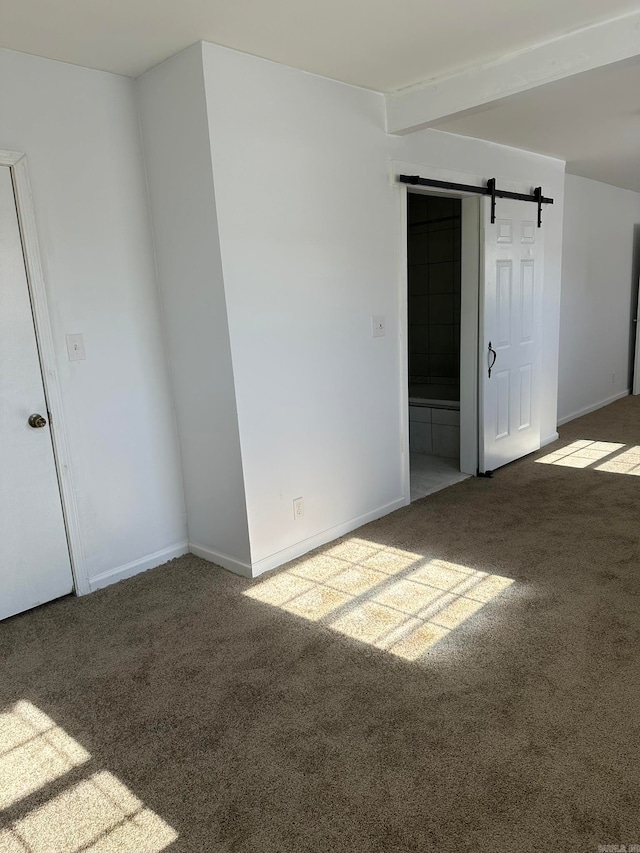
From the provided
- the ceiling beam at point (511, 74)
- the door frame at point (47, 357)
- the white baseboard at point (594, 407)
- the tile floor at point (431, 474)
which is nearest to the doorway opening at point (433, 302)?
the tile floor at point (431, 474)

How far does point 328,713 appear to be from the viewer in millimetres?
1985

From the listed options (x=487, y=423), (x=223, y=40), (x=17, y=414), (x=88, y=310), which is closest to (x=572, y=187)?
(x=487, y=423)

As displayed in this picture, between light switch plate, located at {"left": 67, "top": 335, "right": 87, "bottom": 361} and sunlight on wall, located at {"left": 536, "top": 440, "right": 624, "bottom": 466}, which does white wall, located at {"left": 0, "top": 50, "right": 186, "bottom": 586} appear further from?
sunlight on wall, located at {"left": 536, "top": 440, "right": 624, "bottom": 466}

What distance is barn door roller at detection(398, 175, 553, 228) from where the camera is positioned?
11.4ft

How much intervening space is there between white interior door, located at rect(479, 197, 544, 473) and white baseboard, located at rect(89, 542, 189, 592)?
2.32 m

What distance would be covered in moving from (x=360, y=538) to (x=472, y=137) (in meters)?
2.74

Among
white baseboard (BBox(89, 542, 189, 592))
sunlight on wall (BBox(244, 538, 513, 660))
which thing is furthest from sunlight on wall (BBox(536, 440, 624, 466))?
white baseboard (BBox(89, 542, 189, 592))

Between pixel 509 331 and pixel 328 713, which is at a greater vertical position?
pixel 509 331

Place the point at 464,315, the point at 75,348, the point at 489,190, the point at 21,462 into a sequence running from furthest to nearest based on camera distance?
the point at 464,315, the point at 489,190, the point at 75,348, the point at 21,462

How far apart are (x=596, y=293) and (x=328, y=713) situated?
223 inches

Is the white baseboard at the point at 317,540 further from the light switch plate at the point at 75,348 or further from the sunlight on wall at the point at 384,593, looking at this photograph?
the light switch plate at the point at 75,348

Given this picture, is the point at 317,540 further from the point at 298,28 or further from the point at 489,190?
the point at 489,190

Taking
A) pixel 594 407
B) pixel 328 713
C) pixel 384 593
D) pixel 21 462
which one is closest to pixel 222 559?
pixel 384 593

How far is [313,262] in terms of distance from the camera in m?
3.05
